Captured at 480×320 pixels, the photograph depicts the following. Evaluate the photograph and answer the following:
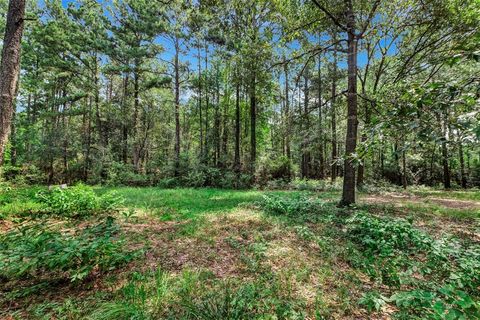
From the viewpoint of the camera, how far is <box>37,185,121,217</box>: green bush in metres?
4.82

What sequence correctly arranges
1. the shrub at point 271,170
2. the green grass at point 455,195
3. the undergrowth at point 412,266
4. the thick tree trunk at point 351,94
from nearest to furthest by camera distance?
1. the undergrowth at point 412,266
2. the thick tree trunk at point 351,94
3. the green grass at point 455,195
4. the shrub at point 271,170

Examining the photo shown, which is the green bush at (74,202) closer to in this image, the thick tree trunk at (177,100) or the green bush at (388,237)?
the green bush at (388,237)

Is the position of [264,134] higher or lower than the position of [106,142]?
higher

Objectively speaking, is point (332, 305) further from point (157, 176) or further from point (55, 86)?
point (55, 86)

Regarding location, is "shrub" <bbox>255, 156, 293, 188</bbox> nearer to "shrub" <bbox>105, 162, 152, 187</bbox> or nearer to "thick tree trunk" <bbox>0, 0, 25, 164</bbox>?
"shrub" <bbox>105, 162, 152, 187</bbox>

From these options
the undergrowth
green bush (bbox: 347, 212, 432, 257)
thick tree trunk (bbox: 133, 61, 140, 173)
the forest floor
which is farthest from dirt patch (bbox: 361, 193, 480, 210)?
thick tree trunk (bbox: 133, 61, 140, 173)

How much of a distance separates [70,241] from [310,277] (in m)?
2.72

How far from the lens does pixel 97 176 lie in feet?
46.3

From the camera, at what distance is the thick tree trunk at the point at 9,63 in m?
3.57

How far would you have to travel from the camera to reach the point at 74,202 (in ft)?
16.4

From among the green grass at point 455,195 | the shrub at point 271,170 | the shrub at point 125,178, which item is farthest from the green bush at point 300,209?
the shrub at point 125,178

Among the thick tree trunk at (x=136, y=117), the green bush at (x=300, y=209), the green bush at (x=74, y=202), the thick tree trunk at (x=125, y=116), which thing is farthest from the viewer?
the thick tree trunk at (x=125, y=116)

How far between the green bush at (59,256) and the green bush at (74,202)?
233 cm

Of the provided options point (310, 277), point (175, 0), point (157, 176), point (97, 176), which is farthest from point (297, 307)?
point (97, 176)
